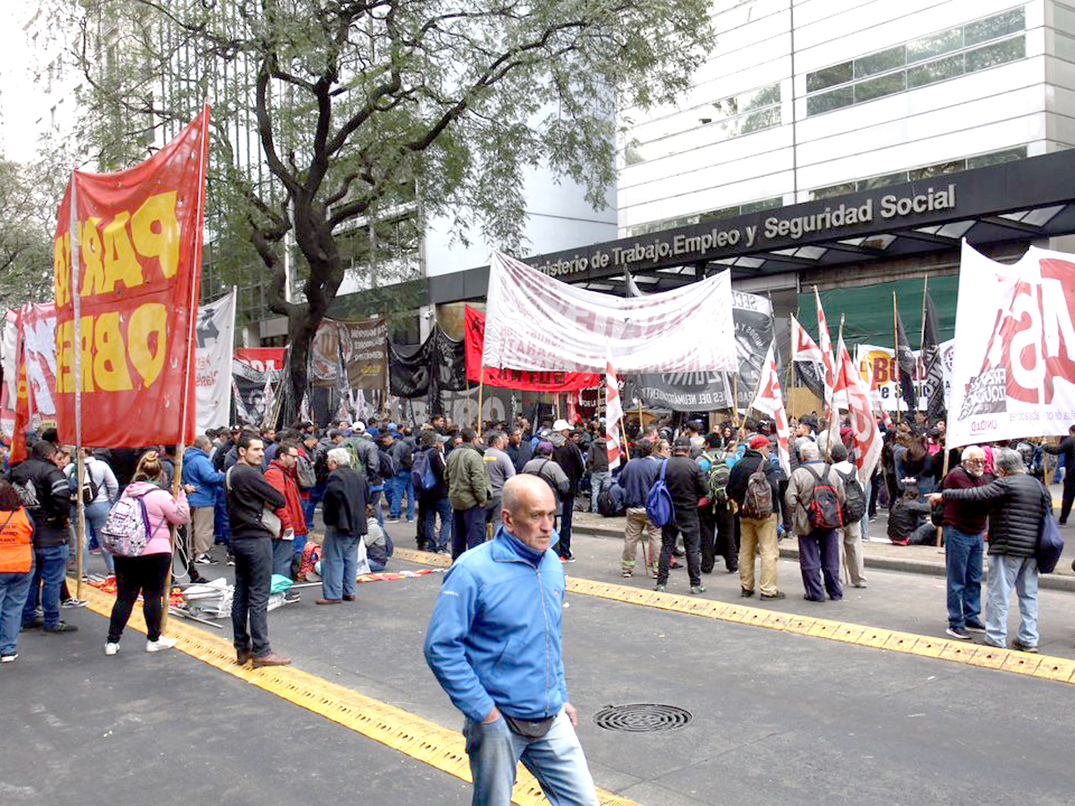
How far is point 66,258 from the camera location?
9484mm

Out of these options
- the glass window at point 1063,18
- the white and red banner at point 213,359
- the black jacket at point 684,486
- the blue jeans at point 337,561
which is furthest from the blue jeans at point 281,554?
the glass window at point 1063,18

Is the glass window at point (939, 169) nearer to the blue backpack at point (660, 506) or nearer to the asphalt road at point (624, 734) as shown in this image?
the blue backpack at point (660, 506)

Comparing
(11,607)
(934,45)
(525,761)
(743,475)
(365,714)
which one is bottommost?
(365,714)

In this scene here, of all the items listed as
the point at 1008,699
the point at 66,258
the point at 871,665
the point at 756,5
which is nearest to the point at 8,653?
the point at 66,258

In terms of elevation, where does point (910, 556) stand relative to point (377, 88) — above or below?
below

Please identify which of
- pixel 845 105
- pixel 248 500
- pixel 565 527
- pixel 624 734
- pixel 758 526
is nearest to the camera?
pixel 624 734

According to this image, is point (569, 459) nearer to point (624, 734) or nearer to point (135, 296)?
point (135, 296)

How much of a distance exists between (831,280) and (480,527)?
1639cm

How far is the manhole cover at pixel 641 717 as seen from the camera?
591 centimetres

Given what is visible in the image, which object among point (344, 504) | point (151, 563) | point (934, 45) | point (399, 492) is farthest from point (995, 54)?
point (151, 563)

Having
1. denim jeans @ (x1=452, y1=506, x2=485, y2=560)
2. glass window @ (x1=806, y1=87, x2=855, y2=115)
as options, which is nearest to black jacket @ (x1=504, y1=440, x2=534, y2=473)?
denim jeans @ (x1=452, y1=506, x2=485, y2=560)

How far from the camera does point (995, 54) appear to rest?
2209cm

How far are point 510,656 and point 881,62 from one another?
24.6m

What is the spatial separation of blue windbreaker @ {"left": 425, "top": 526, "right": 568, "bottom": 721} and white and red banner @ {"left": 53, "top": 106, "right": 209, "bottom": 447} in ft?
16.7
